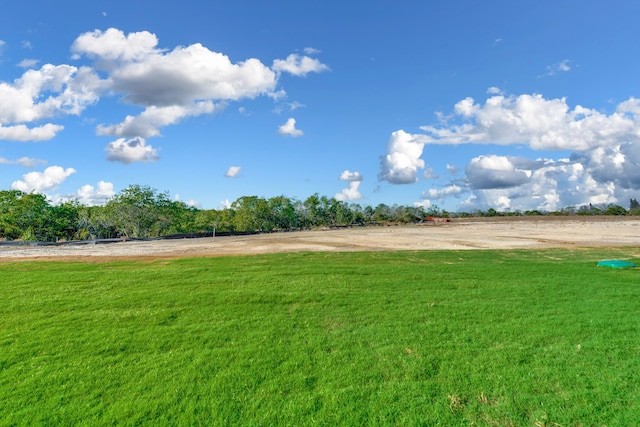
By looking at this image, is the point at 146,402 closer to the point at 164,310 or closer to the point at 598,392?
the point at 164,310

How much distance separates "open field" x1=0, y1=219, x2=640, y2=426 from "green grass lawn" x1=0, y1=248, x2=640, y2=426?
29mm

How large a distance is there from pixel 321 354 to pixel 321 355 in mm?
39

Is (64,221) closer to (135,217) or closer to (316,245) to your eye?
(135,217)

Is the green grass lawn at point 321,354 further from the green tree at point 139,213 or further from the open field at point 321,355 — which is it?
the green tree at point 139,213

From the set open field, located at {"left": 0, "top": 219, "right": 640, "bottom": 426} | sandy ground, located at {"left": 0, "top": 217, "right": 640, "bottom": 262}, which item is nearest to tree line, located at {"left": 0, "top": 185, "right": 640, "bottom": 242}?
sandy ground, located at {"left": 0, "top": 217, "right": 640, "bottom": 262}

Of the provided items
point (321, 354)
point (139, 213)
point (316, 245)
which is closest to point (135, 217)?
point (139, 213)

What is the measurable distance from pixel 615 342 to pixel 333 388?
18.7 feet

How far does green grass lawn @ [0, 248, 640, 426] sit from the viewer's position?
17.7 ft

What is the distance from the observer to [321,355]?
23.2 ft

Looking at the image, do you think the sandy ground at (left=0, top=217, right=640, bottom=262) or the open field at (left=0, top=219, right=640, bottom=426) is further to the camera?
the sandy ground at (left=0, top=217, right=640, bottom=262)

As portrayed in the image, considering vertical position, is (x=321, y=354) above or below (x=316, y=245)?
below

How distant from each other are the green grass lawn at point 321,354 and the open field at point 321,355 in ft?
0.09

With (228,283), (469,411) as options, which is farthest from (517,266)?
(469,411)

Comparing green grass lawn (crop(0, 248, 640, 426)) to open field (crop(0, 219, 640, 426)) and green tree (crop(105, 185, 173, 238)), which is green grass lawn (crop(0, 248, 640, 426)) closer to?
open field (crop(0, 219, 640, 426))
